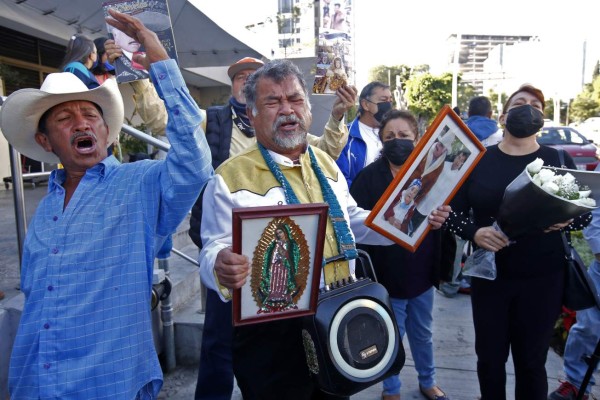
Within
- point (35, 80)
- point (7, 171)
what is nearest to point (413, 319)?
point (7, 171)

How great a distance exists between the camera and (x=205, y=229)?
6.15 ft

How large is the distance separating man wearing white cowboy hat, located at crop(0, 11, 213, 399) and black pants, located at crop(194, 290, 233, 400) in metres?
0.70

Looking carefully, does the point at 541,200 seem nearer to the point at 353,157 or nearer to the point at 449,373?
the point at 353,157

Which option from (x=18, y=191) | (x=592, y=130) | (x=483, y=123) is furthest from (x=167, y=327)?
(x=592, y=130)

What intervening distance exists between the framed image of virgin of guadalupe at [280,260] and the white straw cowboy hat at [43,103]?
864 millimetres

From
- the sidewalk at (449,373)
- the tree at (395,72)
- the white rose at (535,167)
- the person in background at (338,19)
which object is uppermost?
the tree at (395,72)

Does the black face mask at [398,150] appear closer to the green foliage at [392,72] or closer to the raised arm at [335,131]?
the raised arm at [335,131]

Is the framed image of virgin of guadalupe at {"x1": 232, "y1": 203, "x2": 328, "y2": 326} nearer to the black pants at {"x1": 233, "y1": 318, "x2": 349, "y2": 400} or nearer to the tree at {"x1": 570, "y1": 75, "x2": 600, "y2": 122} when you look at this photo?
the black pants at {"x1": 233, "y1": 318, "x2": 349, "y2": 400}

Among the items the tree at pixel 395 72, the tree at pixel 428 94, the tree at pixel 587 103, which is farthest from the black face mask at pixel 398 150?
the tree at pixel 587 103

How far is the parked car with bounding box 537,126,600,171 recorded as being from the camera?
14.6 metres

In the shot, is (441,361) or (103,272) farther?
(441,361)

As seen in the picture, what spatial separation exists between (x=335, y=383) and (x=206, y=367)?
1.33m

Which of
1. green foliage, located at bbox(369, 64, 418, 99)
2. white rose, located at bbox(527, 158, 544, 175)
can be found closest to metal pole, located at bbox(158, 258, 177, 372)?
white rose, located at bbox(527, 158, 544, 175)

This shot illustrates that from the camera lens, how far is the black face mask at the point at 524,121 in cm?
244
